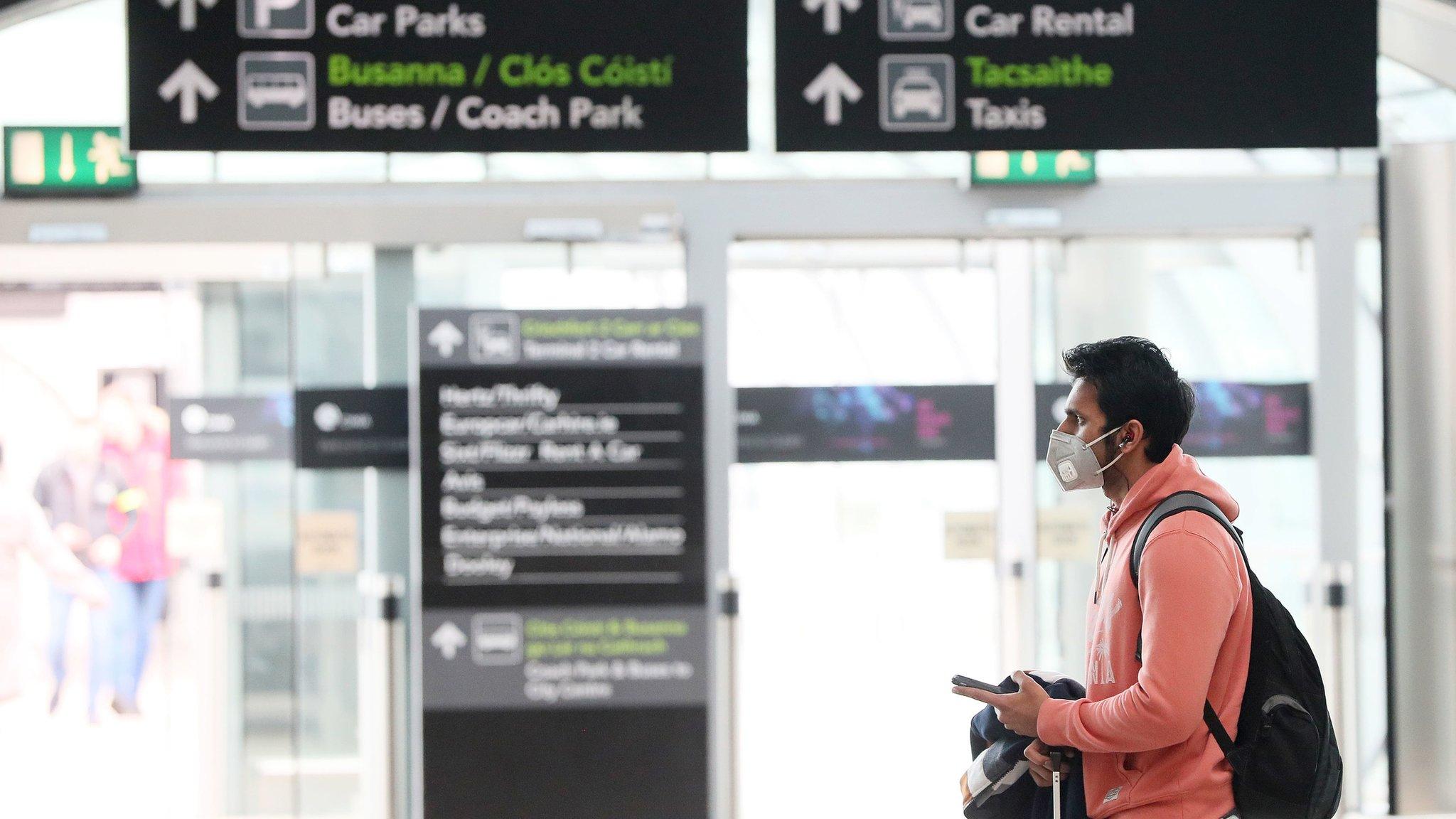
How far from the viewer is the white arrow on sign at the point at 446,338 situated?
520cm

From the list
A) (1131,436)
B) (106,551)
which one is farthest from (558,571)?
(1131,436)

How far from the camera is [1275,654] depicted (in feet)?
6.65

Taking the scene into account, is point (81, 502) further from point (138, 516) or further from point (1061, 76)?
point (1061, 76)

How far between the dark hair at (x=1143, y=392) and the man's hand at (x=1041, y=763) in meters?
0.52

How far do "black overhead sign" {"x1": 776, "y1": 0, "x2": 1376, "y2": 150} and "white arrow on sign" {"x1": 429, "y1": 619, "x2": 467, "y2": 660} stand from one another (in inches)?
102

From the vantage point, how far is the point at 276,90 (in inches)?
136

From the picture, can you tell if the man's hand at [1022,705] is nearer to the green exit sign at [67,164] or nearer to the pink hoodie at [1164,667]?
the pink hoodie at [1164,667]

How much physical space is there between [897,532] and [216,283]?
3.10 m

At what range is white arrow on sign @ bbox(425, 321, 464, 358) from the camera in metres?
5.20

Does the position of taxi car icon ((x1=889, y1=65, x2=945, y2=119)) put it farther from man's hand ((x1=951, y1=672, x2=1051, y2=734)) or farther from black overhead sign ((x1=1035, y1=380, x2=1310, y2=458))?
black overhead sign ((x1=1035, y1=380, x2=1310, y2=458))

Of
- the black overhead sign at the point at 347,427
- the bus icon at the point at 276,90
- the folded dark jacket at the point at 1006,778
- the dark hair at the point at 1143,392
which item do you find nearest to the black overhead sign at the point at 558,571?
the black overhead sign at the point at 347,427

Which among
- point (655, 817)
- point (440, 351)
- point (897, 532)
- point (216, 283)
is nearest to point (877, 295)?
point (897, 532)

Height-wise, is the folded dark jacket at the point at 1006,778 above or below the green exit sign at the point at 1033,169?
below

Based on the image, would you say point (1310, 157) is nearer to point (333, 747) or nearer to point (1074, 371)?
point (1074, 371)
